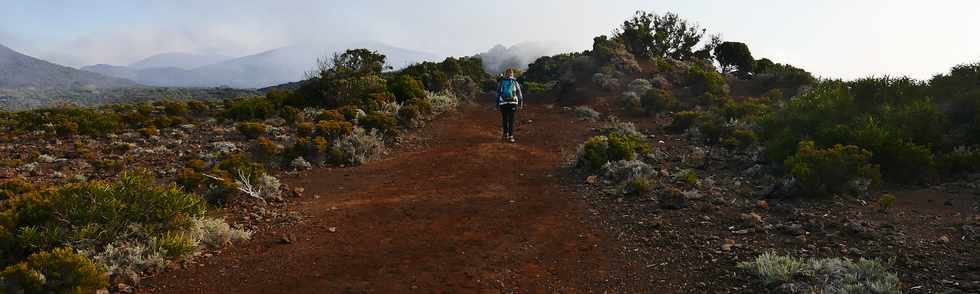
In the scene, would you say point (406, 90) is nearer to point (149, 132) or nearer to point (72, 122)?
point (149, 132)

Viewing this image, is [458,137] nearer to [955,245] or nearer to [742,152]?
[742,152]

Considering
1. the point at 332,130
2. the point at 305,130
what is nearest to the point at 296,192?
the point at 332,130

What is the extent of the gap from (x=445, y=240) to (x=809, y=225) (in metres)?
4.30

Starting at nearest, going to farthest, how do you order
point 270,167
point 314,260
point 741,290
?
point 741,290 → point 314,260 → point 270,167

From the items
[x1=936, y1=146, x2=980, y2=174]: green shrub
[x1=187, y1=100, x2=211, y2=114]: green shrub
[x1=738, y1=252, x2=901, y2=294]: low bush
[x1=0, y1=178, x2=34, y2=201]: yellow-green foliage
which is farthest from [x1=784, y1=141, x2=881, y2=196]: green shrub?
[x1=187, y1=100, x2=211, y2=114]: green shrub

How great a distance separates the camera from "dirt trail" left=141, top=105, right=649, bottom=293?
5020 mm

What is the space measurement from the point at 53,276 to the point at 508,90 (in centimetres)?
1011

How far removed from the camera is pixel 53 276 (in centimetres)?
454

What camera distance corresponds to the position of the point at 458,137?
14523 mm

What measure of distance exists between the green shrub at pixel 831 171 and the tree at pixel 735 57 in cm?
2487

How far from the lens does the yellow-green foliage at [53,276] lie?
4422mm

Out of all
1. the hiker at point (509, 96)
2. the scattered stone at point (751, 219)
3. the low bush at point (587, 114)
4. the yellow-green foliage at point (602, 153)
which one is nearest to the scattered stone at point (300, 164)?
the hiker at point (509, 96)

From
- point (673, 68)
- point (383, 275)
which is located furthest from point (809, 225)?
point (673, 68)

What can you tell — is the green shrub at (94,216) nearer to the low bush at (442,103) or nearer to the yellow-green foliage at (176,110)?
the low bush at (442,103)
